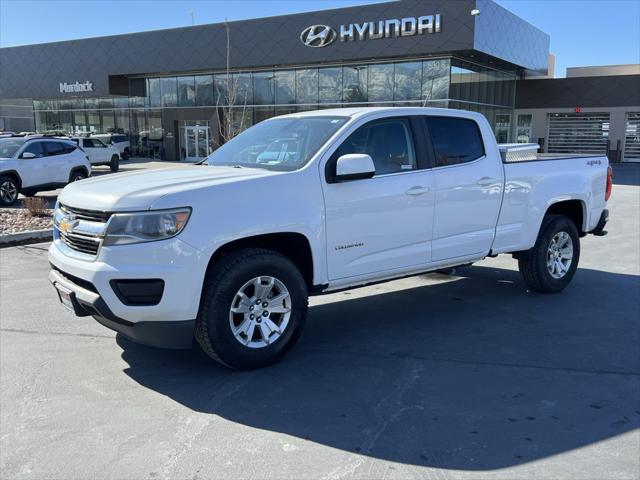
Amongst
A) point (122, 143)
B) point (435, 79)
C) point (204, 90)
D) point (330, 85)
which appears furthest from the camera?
point (122, 143)

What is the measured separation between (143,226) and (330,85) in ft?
96.1

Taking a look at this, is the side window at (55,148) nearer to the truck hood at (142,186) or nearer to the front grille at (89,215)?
the truck hood at (142,186)

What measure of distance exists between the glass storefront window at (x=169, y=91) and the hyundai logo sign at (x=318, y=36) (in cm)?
1112

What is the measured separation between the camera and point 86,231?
4.17 metres

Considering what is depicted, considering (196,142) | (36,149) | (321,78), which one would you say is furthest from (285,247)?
(196,142)

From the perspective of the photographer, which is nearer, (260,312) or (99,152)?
(260,312)

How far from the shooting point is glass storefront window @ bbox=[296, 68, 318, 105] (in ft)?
106

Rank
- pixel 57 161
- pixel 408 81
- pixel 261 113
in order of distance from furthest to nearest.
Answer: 1. pixel 261 113
2. pixel 408 81
3. pixel 57 161

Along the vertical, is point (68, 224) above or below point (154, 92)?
below

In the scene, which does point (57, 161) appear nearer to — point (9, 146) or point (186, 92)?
point (9, 146)

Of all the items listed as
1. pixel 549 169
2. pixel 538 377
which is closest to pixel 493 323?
pixel 538 377

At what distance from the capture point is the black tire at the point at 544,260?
670 centimetres

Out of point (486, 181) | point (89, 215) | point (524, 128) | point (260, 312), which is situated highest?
point (524, 128)

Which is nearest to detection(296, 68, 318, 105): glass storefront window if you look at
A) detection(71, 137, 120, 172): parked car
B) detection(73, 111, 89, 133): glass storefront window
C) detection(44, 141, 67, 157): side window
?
detection(71, 137, 120, 172): parked car
